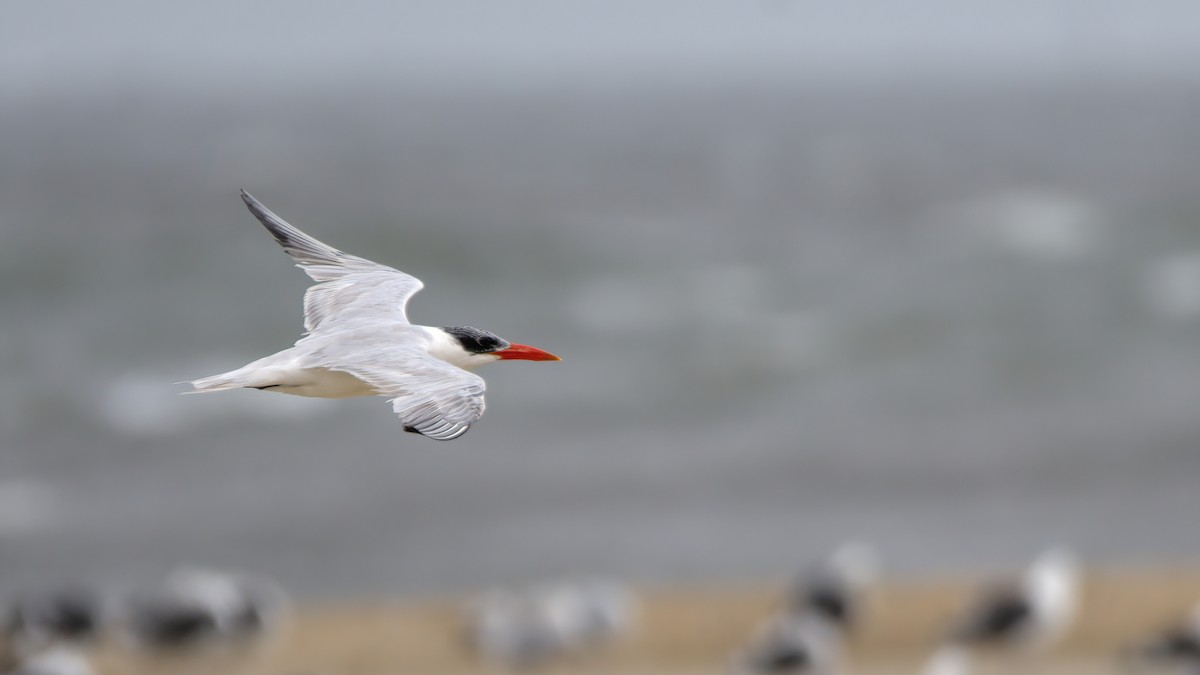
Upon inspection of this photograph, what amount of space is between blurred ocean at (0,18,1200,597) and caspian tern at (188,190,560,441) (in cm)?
883

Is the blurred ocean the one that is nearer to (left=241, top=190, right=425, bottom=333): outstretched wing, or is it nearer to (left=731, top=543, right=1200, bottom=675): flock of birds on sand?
(left=731, top=543, right=1200, bottom=675): flock of birds on sand

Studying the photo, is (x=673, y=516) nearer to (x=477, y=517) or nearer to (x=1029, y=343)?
(x=477, y=517)

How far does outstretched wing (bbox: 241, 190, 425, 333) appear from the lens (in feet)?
7.64

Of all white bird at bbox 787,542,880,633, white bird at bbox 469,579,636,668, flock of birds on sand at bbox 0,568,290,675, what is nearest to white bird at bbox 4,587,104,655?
flock of birds on sand at bbox 0,568,290,675

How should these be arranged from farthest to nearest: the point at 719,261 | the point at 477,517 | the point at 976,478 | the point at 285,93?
the point at 285,93 → the point at 719,261 → the point at 976,478 → the point at 477,517

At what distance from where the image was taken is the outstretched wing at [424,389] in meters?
1.72

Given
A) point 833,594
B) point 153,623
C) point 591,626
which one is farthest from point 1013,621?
point 153,623

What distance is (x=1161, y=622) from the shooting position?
716 centimetres

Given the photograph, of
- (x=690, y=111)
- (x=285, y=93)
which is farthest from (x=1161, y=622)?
(x=285, y=93)

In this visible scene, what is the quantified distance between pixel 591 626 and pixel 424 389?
5687 millimetres

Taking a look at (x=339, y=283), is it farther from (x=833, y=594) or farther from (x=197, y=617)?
(x=833, y=594)

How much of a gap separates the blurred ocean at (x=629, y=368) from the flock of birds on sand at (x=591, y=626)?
3.85m

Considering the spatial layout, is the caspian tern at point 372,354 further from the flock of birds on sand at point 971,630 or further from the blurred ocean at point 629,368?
the blurred ocean at point 629,368

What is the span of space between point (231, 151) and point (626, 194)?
28.8ft
